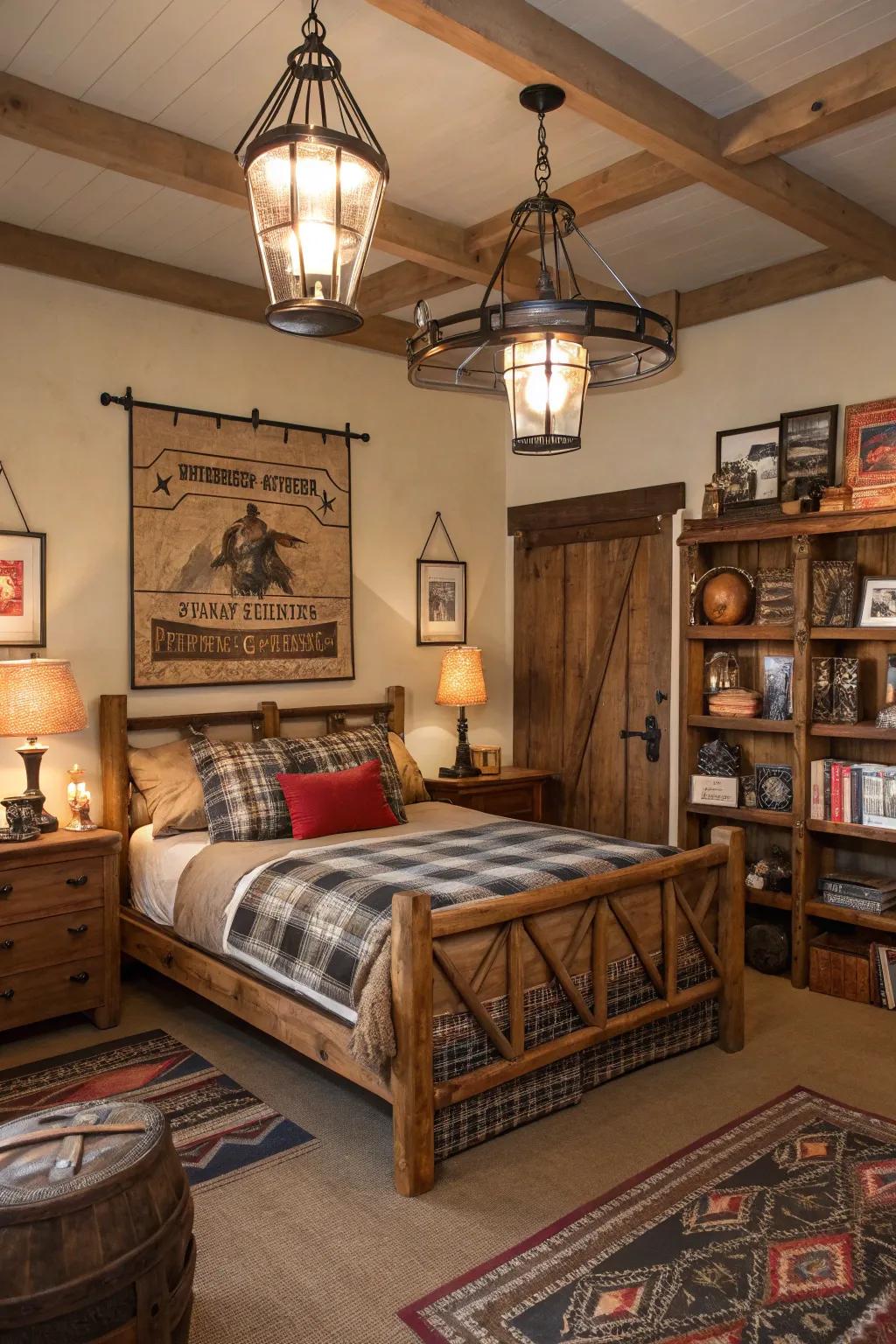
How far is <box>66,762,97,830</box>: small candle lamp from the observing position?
3.90 meters

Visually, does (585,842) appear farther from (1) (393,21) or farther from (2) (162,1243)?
(1) (393,21)

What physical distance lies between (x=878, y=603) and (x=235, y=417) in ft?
9.60

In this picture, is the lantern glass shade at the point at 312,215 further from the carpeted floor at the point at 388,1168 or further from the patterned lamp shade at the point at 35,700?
the patterned lamp shade at the point at 35,700

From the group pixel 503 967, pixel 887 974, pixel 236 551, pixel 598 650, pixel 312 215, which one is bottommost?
pixel 887 974

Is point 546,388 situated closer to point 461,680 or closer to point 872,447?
point 872,447

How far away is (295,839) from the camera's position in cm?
391

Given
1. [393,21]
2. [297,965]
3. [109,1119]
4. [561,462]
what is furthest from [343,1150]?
[561,462]

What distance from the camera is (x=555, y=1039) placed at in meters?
3.00

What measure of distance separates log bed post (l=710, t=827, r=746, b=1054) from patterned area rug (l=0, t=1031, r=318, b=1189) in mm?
1501

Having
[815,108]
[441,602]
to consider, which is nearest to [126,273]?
[441,602]

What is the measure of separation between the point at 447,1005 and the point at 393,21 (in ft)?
8.56

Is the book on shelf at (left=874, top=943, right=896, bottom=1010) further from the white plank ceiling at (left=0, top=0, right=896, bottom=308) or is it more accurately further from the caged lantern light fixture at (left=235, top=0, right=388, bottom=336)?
the caged lantern light fixture at (left=235, top=0, right=388, bottom=336)

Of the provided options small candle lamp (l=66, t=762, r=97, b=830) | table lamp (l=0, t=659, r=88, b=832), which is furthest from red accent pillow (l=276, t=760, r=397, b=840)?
table lamp (l=0, t=659, r=88, b=832)

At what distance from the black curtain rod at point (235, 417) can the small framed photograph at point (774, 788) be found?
100 inches
